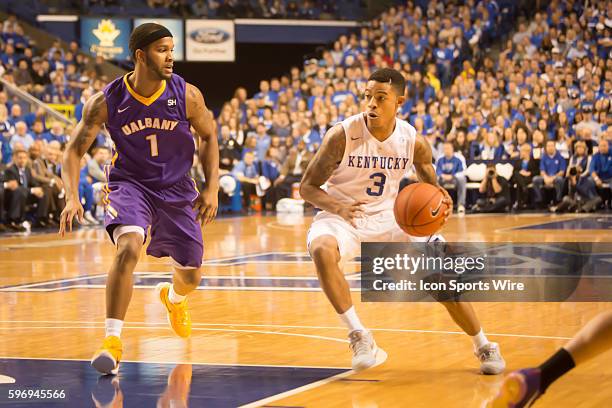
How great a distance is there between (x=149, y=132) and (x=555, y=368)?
10.4 ft

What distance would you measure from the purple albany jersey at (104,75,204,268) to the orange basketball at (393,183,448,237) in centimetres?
133

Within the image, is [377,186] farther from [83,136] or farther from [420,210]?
[83,136]

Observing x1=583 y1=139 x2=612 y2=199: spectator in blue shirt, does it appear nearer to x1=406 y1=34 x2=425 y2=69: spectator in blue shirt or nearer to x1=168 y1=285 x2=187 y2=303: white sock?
x1=406 y1=34 x2=425 y2=69: spectator in blue shirt

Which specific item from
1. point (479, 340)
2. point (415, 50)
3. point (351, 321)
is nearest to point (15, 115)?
point (415, 50)

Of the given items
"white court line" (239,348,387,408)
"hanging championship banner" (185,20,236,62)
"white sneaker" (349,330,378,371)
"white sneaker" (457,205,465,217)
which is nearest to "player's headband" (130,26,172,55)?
"white sneaker" (349,330,378,371)

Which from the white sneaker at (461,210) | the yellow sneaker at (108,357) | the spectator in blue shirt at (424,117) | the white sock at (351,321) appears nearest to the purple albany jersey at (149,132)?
the yellow sneaker at (108,357)

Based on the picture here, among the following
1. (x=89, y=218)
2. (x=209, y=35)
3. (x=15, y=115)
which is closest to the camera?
(x=89, y=218)

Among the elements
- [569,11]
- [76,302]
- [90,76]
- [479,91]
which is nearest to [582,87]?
[479,91]

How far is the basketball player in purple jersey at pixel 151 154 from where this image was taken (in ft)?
20.2

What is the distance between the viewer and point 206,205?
6406 millimetres

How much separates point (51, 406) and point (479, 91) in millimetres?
19104

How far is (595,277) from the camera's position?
33.4 ft

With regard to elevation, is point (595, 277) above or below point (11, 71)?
below

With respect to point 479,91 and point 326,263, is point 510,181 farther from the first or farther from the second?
point 326,263
